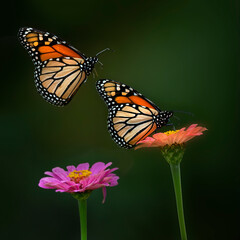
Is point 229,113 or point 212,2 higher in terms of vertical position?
point 212,2

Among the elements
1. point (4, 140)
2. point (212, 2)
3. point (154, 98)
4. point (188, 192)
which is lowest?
point (188, 192)

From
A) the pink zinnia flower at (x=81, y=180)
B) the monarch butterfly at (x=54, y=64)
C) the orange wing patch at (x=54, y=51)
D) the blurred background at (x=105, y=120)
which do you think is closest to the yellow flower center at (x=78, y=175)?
the pink zinnia flower at (x=81, y=180)

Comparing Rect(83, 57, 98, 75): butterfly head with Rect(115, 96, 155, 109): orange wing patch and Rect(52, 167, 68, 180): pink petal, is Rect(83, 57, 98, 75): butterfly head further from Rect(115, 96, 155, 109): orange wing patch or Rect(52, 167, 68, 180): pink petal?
Rect(52, 167, 68, 180): pink petal

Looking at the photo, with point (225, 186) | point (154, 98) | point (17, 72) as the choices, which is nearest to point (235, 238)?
point (225, 186)

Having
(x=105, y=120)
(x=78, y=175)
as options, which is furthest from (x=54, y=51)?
(x=105, y=120)

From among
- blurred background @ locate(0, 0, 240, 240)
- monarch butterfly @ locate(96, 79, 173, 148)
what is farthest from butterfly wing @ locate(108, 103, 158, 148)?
blurred background @ locate(0, 0, 240, 240)

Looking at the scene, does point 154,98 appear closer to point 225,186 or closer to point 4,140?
point 225,186

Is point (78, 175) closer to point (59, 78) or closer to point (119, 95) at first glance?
point (119, 95)
